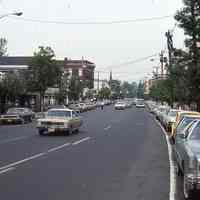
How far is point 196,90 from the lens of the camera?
37969 mm

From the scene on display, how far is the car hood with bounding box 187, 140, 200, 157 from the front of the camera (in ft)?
33.1

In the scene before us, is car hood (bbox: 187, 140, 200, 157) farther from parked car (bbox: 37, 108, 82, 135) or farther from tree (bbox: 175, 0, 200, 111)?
tree (bbox: 175, 0, 200, 111)

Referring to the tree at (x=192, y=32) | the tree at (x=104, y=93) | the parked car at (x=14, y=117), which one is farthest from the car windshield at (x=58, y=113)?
the tree at (x=104, y=93)

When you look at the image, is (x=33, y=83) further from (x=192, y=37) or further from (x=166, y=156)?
(x=166, y=156)

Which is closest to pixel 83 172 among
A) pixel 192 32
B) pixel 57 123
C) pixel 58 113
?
pixel 57 123

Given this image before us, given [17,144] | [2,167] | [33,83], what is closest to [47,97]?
[33,83]

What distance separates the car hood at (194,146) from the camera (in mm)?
10086

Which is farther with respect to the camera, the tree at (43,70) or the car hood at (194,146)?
the tree at (43,70)

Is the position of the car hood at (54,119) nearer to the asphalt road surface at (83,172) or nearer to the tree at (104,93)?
the asphalt road surface at (83,172)

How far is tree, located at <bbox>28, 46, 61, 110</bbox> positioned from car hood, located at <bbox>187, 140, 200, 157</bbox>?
57.7 meters

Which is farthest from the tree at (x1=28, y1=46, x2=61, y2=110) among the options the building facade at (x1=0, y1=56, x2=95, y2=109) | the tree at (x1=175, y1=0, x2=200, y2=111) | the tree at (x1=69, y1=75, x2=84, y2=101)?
the tree at (x1=69, y1=75, x2=84, y2=101)

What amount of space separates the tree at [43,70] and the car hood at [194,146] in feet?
189

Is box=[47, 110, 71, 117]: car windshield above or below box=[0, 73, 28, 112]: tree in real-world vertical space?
below

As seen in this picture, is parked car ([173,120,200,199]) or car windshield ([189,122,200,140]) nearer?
parked car ([173,120,200,199])
